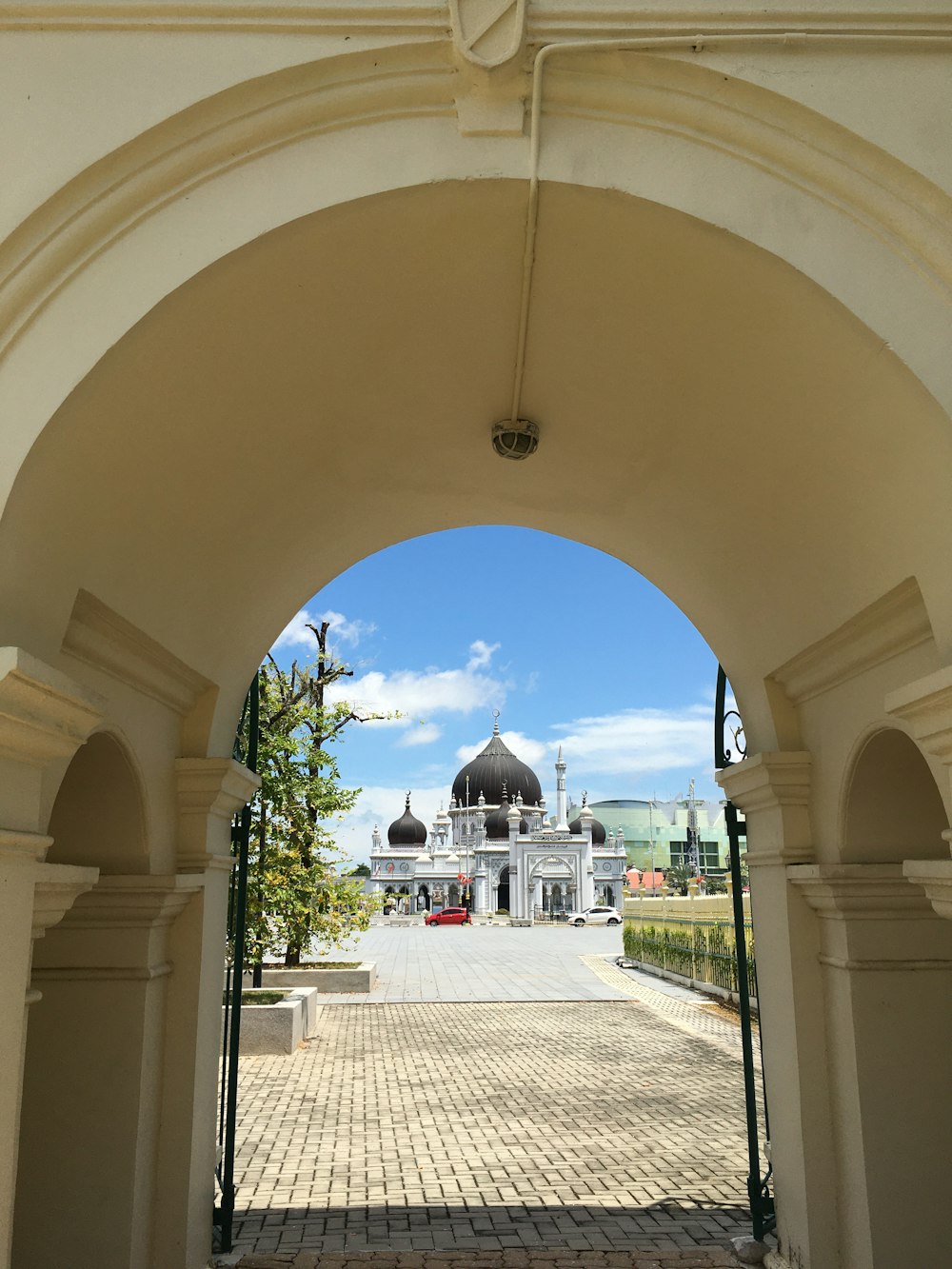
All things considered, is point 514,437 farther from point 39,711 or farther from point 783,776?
point 39,711

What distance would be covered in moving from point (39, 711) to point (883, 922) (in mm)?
3731

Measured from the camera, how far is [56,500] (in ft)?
10.9

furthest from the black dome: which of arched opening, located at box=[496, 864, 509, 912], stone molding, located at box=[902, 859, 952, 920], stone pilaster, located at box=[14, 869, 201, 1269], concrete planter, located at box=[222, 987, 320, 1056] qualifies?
stone molding, located at box=[902, 859, 952, 920]

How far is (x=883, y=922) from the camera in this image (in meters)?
4.76

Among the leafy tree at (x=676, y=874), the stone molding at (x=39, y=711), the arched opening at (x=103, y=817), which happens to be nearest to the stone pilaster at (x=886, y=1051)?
the arched opening at (x=103, y=817)

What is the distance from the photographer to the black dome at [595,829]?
231 feet

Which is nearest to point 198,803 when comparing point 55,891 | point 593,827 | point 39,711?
point 55,891

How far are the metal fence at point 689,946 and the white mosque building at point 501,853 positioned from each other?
33.7 meters

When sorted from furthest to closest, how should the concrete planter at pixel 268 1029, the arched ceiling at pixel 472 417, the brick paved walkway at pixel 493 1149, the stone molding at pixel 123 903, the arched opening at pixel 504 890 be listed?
the arched opening at pixel 504 890 → the concrete planter at pixel 268 1029 → the brick paved walkway at pixel 493 1149 → the stone molding at pixel 123 903 → the arched ceiling at pixel 472 417

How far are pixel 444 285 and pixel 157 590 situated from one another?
1801 mm

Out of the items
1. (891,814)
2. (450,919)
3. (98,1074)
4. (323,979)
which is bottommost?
(450,919)

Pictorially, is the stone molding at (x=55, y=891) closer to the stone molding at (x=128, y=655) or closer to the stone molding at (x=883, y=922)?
the stone molding at (x=128, y=655)

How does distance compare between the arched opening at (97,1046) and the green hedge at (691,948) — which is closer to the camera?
the arched opening at (97,1046)

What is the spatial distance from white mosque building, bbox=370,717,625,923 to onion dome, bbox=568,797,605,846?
82mm
